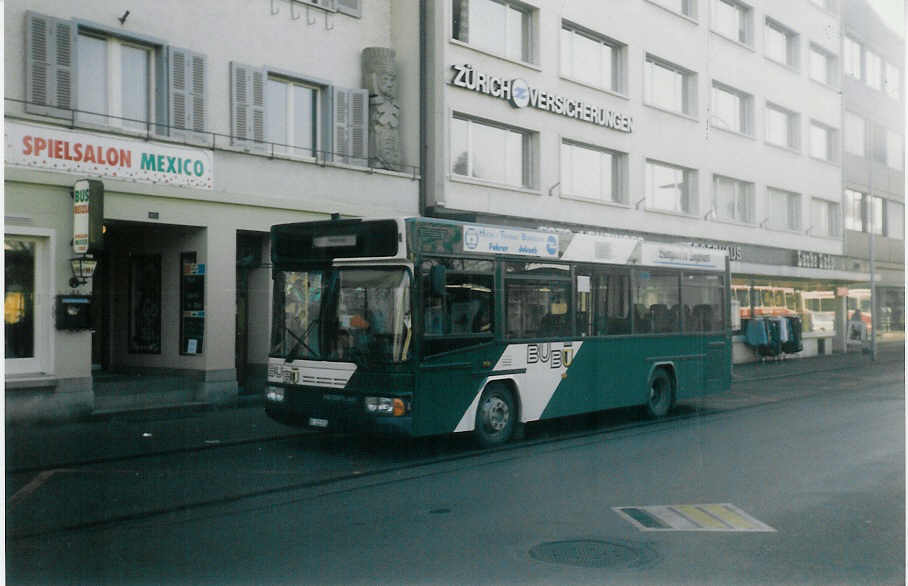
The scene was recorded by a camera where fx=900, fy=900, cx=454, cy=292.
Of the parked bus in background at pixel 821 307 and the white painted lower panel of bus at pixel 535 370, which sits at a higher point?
the parked bus in background at pixel 821 307

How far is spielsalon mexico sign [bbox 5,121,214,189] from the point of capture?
11344 mm

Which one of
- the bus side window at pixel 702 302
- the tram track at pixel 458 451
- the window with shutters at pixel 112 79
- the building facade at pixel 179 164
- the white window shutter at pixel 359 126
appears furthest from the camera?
the white window shutter at pixel 359 126

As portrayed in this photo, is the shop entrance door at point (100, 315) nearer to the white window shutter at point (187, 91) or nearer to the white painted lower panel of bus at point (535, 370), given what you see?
the white window shutter at point (187, 91)

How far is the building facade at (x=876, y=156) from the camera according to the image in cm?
843

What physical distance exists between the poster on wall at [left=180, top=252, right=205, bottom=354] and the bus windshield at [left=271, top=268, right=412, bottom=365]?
454cm

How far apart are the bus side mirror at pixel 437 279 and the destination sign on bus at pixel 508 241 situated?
0.66 meters

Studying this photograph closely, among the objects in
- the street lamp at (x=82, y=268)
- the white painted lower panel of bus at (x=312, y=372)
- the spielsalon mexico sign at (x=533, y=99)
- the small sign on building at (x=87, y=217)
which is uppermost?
the spielsalon mexico sign at (x=533, y=99)

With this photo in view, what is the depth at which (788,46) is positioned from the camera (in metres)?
10.9

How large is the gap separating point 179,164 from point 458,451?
6832 millimetres

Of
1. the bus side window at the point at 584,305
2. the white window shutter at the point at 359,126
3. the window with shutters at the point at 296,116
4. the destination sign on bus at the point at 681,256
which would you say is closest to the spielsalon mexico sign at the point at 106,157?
the window with shutters at the point at 296,116

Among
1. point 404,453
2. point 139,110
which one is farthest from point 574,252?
point 139,110

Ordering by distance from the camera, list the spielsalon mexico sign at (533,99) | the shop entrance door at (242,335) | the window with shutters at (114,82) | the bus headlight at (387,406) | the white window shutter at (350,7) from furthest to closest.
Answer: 1. the spielsalon mexico sign at (533,99)
2. the white window shutter at (350,7)
3. the shop entrance door at (242,335)
4. the window with shutters at (114,82)
5. the bus headlight at (387,406)

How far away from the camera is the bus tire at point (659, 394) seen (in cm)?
1320

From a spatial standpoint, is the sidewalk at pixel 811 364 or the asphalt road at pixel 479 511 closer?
the asphalt road at pixel 479 511
